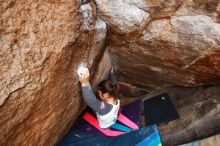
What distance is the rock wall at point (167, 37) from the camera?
2850mm

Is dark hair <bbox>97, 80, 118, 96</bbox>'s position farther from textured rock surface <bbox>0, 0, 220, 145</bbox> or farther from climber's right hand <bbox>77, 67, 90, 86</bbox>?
climber's right hand <bbox>77, 67, 90, 86</bbox>

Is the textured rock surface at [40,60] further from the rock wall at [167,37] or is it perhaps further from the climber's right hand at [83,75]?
the rock wall at [167,37]

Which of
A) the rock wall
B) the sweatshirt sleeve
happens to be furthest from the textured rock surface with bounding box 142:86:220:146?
the sweatshirt sleeve

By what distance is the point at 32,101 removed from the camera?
101 inches

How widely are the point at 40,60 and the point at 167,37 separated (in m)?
1.29

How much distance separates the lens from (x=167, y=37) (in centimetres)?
309

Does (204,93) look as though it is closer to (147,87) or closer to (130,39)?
(147,87)

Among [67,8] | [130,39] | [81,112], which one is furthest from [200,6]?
[81,112]

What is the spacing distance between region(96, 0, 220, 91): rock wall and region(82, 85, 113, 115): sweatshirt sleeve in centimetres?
60

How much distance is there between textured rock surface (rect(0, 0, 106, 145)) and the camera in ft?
7.36

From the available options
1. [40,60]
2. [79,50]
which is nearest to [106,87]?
[79,50]

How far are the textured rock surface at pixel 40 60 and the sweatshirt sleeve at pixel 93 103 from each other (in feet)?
0.32

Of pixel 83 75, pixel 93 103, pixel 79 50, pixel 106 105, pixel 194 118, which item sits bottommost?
pixel 194 118

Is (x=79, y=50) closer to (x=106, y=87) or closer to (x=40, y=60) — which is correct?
(x=40, y=60)
